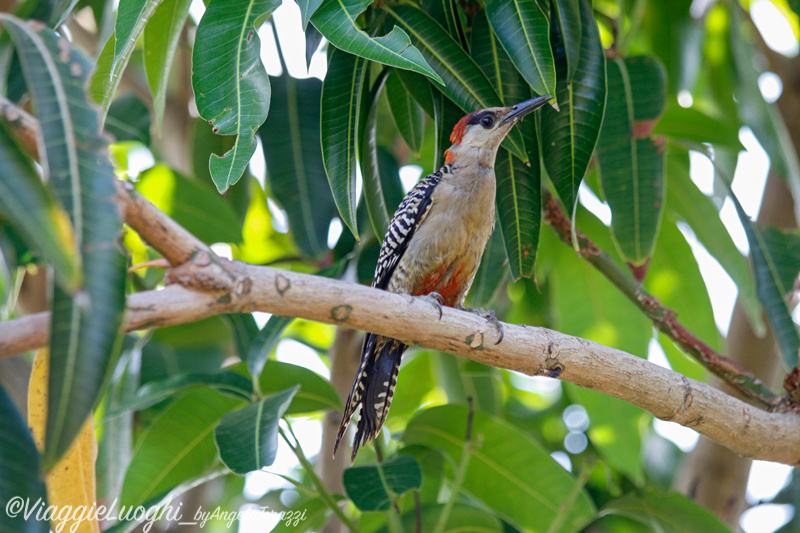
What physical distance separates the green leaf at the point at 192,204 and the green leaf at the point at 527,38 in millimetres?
1937

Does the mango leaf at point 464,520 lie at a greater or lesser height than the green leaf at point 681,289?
lesser

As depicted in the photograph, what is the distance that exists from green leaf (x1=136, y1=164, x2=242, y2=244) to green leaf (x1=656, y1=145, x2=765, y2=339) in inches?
97.7

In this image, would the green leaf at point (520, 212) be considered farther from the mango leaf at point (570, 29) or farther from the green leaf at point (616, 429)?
the green leaf at point (616, 429)

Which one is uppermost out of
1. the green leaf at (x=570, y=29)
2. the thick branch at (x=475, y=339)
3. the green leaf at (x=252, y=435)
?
the green leaf at (x=570, y=29)

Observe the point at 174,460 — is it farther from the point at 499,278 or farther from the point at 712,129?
the point at 712,129

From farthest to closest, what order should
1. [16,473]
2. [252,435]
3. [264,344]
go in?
[264,344]
[252,435]
[16,473]

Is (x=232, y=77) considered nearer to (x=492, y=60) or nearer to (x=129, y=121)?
(x=492, y=60)

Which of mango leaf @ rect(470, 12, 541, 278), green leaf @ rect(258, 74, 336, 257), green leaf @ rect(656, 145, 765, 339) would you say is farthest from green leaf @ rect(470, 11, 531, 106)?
green leaf @ rect(656, 145, 765, 339)

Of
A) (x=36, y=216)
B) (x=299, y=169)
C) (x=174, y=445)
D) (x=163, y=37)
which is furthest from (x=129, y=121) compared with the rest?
(x=36, y=216)

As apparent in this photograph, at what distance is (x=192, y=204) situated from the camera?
12.5 feet

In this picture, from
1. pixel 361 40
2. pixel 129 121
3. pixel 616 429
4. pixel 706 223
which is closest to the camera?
pixel 361 40

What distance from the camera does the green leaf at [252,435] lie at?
2.39 m

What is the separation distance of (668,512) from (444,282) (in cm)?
160

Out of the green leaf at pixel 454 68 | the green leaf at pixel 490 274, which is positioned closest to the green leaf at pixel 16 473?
the green leaf at pixel 454 68
